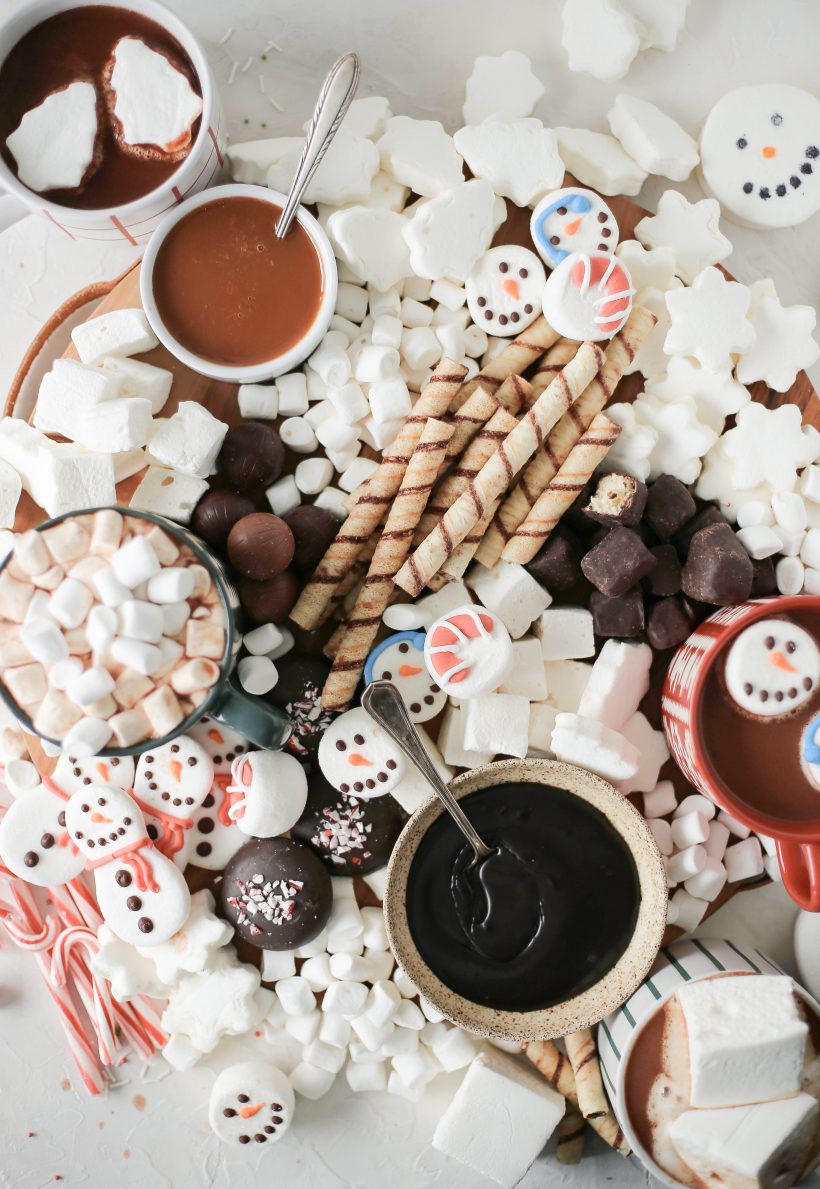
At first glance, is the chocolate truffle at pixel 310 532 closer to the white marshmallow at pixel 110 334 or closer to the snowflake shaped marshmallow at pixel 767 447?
the white marshmallow at pixel 110 334

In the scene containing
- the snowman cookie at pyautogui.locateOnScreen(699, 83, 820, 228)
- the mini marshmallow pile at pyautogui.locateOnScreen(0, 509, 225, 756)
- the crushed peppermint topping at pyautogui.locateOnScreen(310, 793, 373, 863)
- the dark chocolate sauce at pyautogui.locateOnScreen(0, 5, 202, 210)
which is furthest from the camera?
the snowman cookie at pyautogui.locateOnScreen(699, 83, 820, 228)

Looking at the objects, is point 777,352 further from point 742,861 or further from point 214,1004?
point 214,1004

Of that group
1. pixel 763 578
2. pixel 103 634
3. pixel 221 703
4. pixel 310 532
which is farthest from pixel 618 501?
pixel 103 634

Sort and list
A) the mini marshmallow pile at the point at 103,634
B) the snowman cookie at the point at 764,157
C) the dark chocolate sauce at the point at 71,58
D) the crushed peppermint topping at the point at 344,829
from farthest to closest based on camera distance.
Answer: the snowman cookie at the point at 764,157
the crushed peppermint topping at the point at 344,829
the dark chocolate sauce at the point at 71,58
the mini marshmallow pile at the point at 103,634

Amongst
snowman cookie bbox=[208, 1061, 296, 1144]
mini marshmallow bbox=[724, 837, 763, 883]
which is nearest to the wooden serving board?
mini marshmallow bbox=[724, 837, 763, 883]

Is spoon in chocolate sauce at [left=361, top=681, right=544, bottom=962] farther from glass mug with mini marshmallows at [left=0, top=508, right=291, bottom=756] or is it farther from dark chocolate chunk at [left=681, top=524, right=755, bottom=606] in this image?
dark chocolate chunk at [left=681, top=524, right=755, bottom=606]

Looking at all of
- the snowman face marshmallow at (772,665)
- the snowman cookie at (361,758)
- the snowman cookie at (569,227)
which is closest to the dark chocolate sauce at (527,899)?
the snowman cookie at (361,758)
